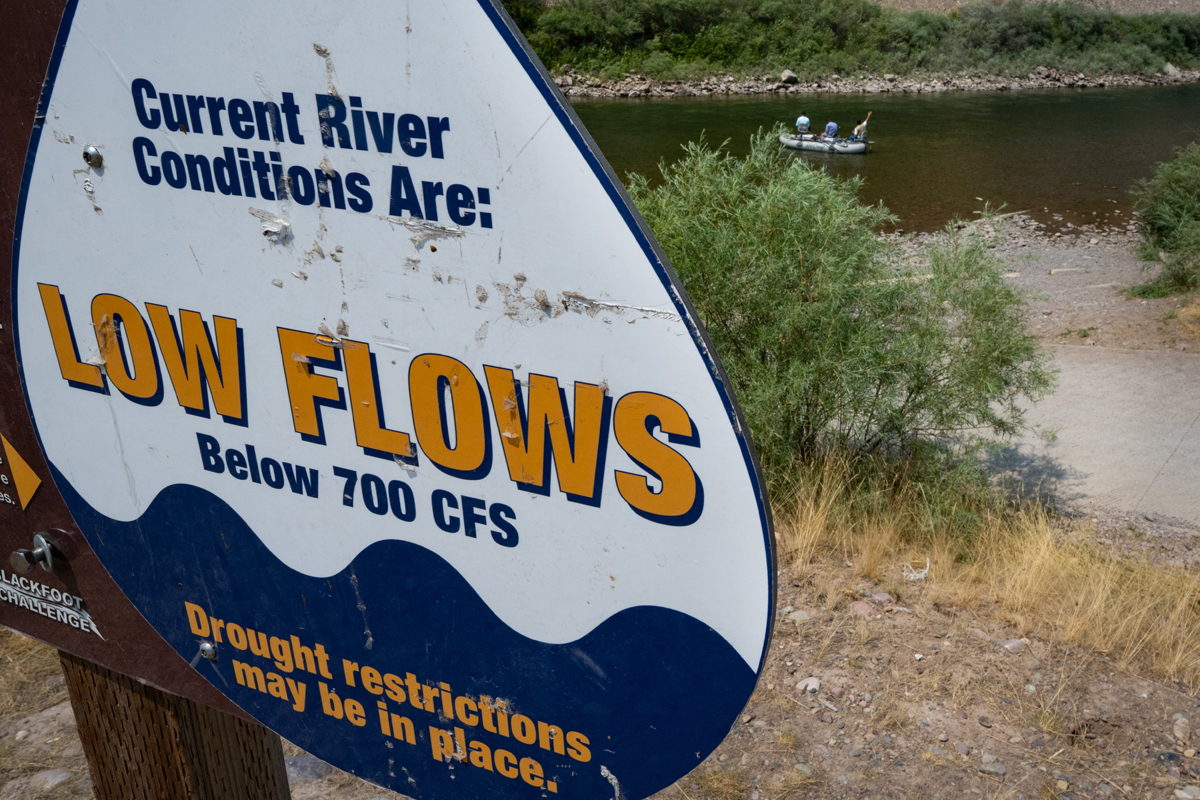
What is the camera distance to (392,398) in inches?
41.9

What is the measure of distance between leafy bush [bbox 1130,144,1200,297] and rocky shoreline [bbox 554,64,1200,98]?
2851 cm

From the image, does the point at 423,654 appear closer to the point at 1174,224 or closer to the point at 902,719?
the point at 902,719

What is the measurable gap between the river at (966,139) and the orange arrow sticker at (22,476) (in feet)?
45.6

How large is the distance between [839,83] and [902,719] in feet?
151

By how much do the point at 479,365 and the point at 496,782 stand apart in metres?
0.57

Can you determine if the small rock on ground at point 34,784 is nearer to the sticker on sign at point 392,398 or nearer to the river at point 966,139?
the sticker on sign at point 392,398

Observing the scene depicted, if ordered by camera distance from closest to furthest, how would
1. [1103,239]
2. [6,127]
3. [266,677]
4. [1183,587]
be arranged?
[6,127] < [266,677] < [1183,587] < [1103,239]

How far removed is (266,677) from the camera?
1.32 metres

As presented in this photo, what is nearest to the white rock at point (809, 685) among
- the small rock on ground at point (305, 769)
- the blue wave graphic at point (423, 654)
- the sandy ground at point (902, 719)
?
the sandy ground at point (902, 719)

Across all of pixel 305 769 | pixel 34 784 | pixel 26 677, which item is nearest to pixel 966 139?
pixel 305 769

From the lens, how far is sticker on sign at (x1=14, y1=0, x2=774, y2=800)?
0.90 m

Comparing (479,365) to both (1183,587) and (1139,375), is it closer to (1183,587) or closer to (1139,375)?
(1183,587)

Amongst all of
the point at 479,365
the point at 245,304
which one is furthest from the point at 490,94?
the point at 245,304

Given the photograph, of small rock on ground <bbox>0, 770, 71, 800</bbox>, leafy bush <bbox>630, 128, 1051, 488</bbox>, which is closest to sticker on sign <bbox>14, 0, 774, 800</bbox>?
small rock on ground <bbox>0, 770, 71, 800</bbox>
